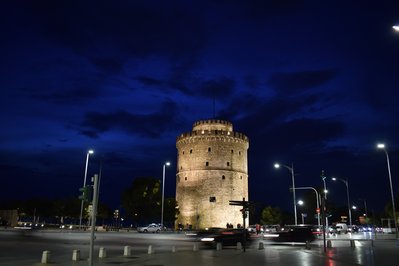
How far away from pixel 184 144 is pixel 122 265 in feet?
169

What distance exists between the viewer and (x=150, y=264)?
46.3ft

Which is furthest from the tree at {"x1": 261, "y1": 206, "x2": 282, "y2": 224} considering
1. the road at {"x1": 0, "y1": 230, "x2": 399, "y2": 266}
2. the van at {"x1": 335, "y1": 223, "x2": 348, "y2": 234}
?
the road at {"x1": 0, "y1": 230, "x2": 399, "y2": 266}

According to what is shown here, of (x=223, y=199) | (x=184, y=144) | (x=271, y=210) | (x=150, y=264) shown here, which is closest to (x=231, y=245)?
(x=150, y=264)

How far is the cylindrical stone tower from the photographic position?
60.9 meters

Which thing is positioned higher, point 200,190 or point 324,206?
point 200,190

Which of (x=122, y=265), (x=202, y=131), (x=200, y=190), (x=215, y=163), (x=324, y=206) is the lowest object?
(x=122, y=265)

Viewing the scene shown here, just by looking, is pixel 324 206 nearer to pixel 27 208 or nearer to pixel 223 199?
pixel 223 199

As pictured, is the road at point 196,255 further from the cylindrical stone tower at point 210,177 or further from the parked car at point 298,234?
the cylindrical stone tower at point 210,177

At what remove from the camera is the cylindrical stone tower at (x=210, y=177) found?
6094 centimetres

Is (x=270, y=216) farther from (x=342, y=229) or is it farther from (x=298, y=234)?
(x=298, y=234)

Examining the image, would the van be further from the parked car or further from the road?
the road

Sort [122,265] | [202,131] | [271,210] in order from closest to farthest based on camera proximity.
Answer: [122,265], [202,131], [271,210]

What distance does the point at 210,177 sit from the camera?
202ft

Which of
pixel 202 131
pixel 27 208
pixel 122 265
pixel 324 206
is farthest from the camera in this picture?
pixel 27 208
